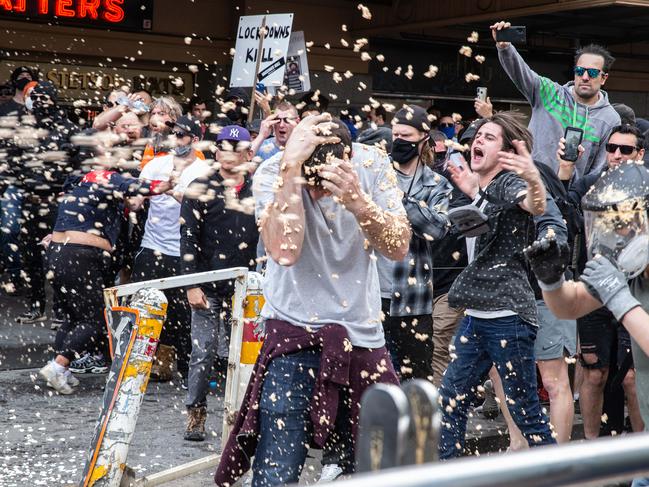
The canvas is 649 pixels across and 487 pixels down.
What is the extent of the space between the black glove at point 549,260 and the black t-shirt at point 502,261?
66.9 inches

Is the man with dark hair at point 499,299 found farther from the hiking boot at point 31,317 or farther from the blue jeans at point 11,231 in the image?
the blue jeans at point 11,231

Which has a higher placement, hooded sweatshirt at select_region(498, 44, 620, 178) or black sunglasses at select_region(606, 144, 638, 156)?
hooded sweatshirt at select_region(498, 44, 620, 178)

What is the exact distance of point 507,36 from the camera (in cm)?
652

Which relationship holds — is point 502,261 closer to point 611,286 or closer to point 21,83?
point 611,286

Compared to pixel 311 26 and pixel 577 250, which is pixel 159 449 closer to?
pixel 577 250

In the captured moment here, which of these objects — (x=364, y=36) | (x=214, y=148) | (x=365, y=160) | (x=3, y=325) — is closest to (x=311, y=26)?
(x=364, y=36)

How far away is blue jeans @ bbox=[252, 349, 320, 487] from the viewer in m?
4.01

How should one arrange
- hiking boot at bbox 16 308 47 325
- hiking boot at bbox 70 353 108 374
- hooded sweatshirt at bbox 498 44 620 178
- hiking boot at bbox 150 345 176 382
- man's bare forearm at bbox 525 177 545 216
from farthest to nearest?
hiking boot at bbox 16 308 47 325
hiking boot at bbox 70 353 108 374
hiking boot at bbox 150 345 176 382
hooded sweatshirt at bbox 498 44 620 178
man's bare forearm at bbox 525 177 545 216

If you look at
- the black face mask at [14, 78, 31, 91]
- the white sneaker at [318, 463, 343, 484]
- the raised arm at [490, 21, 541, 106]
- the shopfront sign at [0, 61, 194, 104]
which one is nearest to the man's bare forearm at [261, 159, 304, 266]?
the white sneaker at [318, 463, 343, 484]

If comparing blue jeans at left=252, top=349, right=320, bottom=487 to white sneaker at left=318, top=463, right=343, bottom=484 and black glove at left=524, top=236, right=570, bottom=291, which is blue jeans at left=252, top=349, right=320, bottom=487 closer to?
black glove at left=524, top=236, right=570, bottom=291

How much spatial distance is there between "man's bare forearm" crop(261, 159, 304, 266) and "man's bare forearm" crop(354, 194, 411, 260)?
0.22m

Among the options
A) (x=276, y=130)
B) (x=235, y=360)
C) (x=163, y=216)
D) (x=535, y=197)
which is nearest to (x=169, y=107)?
(x=163, y=216)

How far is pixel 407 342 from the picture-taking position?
20.0 feet

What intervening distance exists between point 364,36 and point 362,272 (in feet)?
40.5
